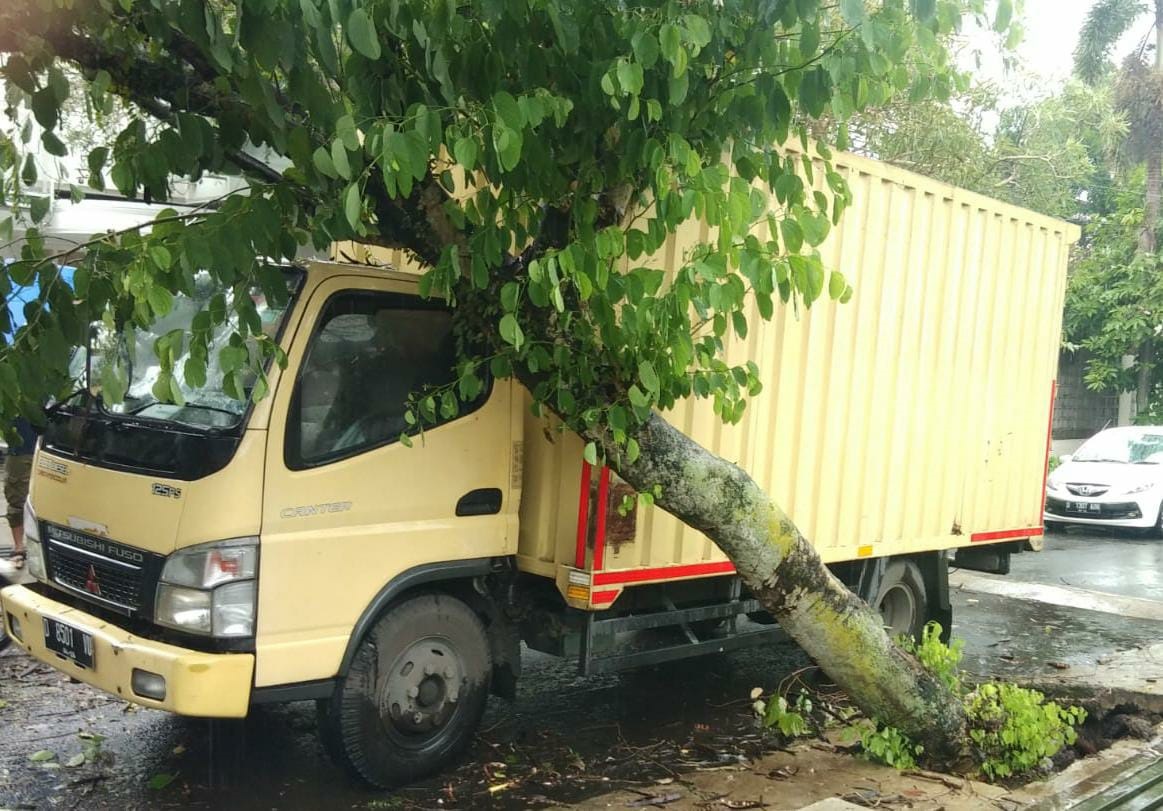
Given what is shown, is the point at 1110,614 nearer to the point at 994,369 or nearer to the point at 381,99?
the point at 994,369

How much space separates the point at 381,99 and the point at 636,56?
2.76ft

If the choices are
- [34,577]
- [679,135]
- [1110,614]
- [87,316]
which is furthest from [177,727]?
[1110,614]

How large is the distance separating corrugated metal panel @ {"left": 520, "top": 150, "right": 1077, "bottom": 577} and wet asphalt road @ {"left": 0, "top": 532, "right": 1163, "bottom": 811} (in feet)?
3.39

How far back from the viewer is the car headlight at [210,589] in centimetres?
386

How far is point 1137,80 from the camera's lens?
70.6 ft

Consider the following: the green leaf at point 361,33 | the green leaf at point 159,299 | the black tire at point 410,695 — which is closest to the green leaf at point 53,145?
the green leaf at point 159,299

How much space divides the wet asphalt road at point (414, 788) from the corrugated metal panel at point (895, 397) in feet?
3.39

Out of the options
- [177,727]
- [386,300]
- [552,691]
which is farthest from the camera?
[552,691]

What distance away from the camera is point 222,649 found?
386cm

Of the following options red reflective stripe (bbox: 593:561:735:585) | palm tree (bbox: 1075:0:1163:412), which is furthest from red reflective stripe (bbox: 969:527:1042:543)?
palm tree (bbox: 1075:0:1163:412)

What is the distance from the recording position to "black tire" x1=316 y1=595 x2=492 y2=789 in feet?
14.0

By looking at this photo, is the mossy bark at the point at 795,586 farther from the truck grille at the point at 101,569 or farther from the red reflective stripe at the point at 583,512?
the truck grille at the point at 101,569

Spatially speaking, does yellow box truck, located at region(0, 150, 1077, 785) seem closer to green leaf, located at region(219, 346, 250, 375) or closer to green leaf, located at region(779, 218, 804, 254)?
green leaf, located at region(219, 346, 250, 375)

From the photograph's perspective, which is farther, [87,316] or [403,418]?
[403,418]
